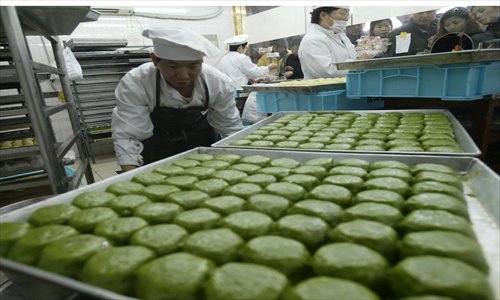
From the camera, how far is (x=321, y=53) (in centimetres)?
362

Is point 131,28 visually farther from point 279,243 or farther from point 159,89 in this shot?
point 279,243

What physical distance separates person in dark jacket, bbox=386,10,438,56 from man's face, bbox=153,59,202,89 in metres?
4.37

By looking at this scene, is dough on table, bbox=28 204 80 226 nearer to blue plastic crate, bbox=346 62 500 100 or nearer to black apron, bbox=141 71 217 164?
black apron, bbox=141 71 217 164

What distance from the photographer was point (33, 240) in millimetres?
975

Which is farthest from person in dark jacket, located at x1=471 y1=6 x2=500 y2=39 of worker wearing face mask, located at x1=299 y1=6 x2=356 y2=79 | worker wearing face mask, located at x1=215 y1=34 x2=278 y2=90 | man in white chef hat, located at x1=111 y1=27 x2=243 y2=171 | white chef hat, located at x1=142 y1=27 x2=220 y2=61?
white chef hat, located at x1=142 y1=27 x2=220 y2=61

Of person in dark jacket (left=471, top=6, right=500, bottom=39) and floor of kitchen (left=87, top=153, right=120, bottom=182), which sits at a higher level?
person in dark jacket (left=471, top=6, right=500, bottom=39)

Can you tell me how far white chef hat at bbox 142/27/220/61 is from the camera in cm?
222

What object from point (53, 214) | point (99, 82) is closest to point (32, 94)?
point (53, 214)

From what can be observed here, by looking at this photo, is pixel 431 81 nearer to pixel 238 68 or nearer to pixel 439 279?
pixel 439 279

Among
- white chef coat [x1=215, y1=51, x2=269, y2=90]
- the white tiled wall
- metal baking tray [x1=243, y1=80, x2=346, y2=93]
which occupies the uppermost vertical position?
the white tiled wall

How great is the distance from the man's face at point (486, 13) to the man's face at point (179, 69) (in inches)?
188

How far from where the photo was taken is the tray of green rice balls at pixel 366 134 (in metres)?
1.73

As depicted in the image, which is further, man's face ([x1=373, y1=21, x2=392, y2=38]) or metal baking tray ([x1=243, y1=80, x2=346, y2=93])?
man's face ([x1=373, y1=21, x2=392, y2=38])

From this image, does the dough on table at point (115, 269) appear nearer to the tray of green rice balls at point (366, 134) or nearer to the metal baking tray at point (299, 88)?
the tray of green rice balls at point (366, 134)
